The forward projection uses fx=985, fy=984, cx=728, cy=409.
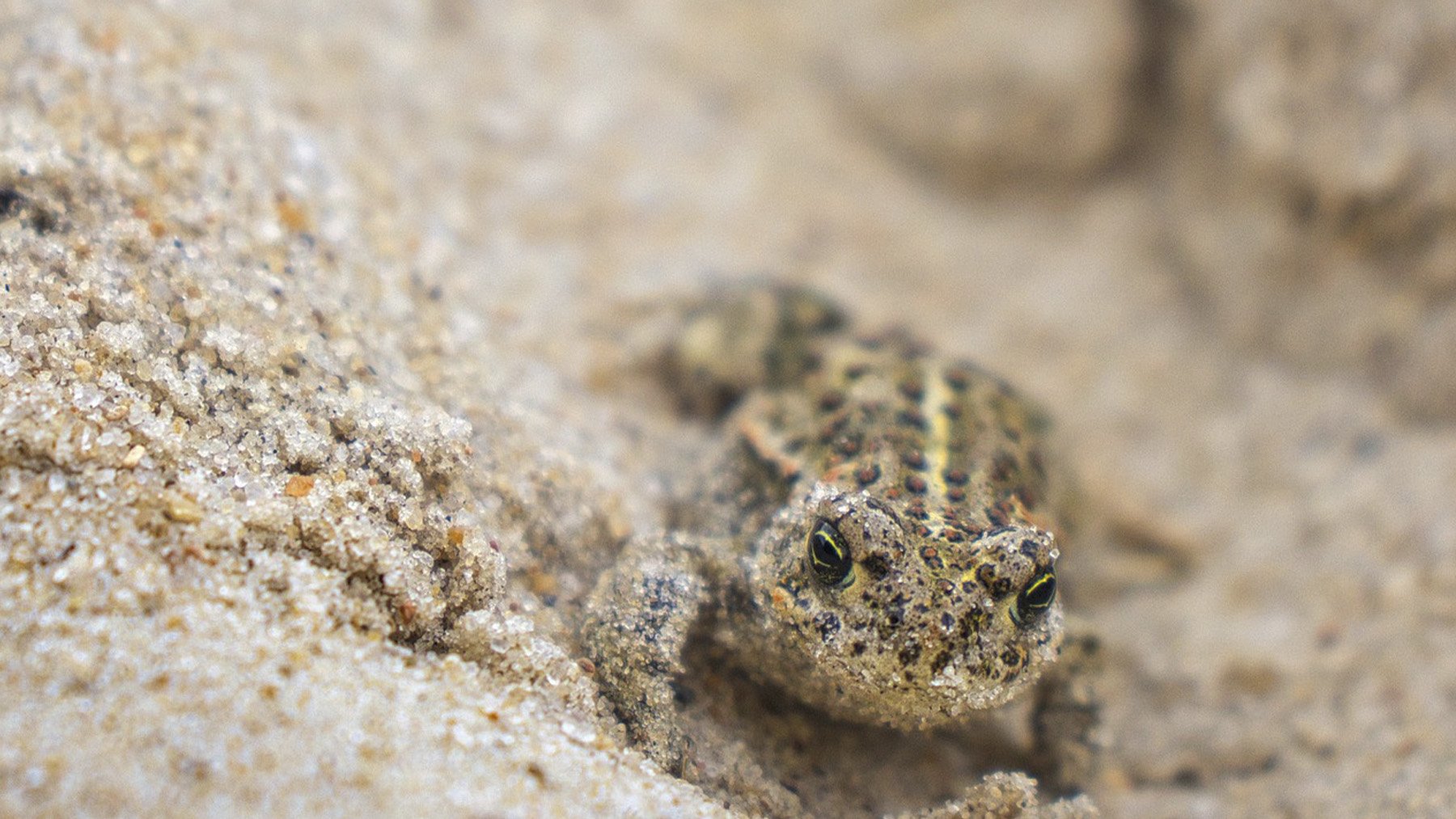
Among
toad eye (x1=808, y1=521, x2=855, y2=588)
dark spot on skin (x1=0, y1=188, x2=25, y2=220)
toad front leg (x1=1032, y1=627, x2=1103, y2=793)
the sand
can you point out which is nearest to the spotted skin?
toad eye (x1=808, y1=521, x2=855, y2=588)

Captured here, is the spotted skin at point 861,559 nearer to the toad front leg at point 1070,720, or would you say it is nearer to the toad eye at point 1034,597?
the toad eye at point 1034,597

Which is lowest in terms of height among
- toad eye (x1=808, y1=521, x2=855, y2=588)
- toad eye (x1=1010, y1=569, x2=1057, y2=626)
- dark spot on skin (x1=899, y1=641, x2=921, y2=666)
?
dark spot on skin (x1=899, y1=641, x2=921, y2=666)

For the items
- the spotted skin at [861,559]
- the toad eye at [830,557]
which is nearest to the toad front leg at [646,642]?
the spotted skin at [861,559]

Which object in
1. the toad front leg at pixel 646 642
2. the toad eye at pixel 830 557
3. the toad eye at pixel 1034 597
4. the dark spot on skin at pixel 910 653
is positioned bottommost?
the toad front leg at pixel 646 642

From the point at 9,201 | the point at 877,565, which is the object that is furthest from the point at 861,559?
the point at 9,201

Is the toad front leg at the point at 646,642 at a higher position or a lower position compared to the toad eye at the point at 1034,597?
lower

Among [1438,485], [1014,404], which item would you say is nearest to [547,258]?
[1014,404]

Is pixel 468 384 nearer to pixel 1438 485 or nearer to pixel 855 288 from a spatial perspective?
pixel 855 288

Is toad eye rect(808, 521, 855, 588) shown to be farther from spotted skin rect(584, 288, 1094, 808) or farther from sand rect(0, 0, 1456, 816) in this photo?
sand rect(0, 0, 1456, 816)

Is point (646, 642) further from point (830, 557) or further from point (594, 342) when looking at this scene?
point (594, 342)
